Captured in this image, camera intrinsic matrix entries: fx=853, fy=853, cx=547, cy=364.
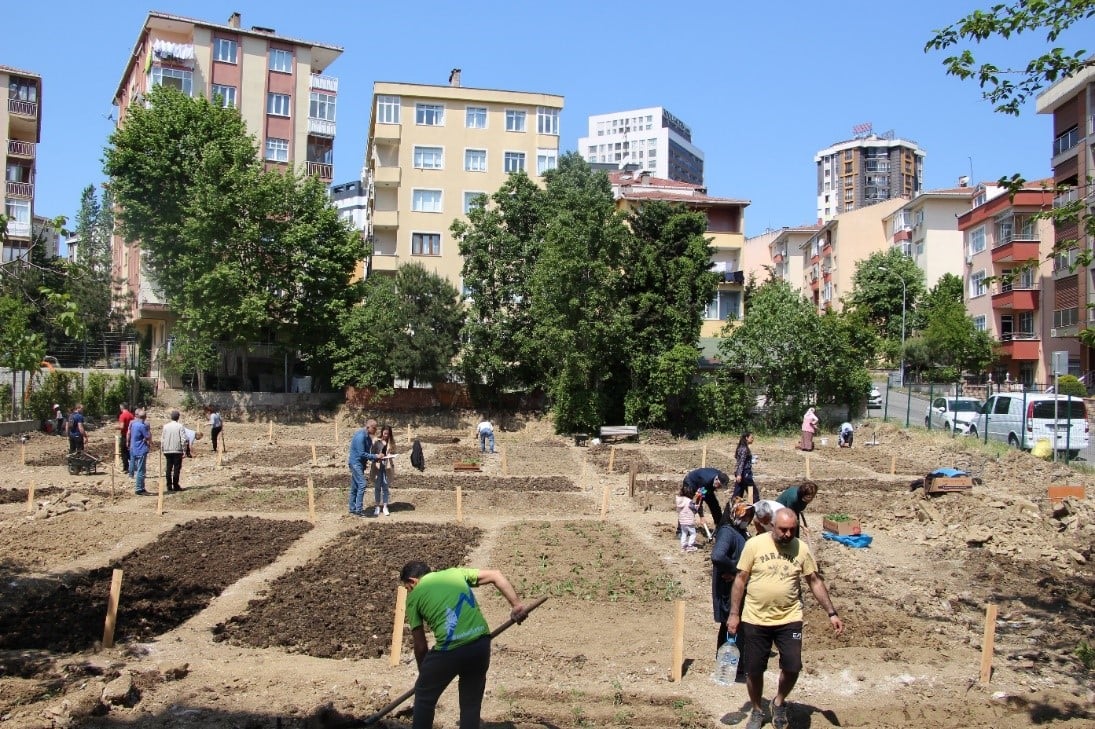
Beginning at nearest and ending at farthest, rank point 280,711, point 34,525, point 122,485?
point 280,711 → point 34,525 → point 122,485

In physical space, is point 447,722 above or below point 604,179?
below

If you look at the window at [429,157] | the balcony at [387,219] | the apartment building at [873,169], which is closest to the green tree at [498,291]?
the balcony at [387,219]

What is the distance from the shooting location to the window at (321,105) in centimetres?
5244

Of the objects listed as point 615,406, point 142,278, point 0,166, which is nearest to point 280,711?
point 615,406

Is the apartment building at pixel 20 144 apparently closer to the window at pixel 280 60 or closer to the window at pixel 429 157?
the window at pixel 280 60

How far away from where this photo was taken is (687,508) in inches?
542

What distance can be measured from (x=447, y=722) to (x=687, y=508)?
23.7 feet

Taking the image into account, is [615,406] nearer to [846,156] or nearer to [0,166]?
[0,166]

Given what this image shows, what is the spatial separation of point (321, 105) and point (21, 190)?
19.2 meters

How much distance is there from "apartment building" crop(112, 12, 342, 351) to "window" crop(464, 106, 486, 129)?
862 cm

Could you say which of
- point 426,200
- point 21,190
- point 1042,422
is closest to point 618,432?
point 1042,422

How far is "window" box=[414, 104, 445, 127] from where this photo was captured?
51531 millimetres

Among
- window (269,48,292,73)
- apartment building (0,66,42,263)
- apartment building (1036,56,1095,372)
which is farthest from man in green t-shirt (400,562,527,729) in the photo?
apartment building (0,66,42,263)

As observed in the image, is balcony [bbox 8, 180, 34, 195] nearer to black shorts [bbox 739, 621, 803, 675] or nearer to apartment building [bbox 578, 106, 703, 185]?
black shorts [bbox 739, 621, 803, 675]
